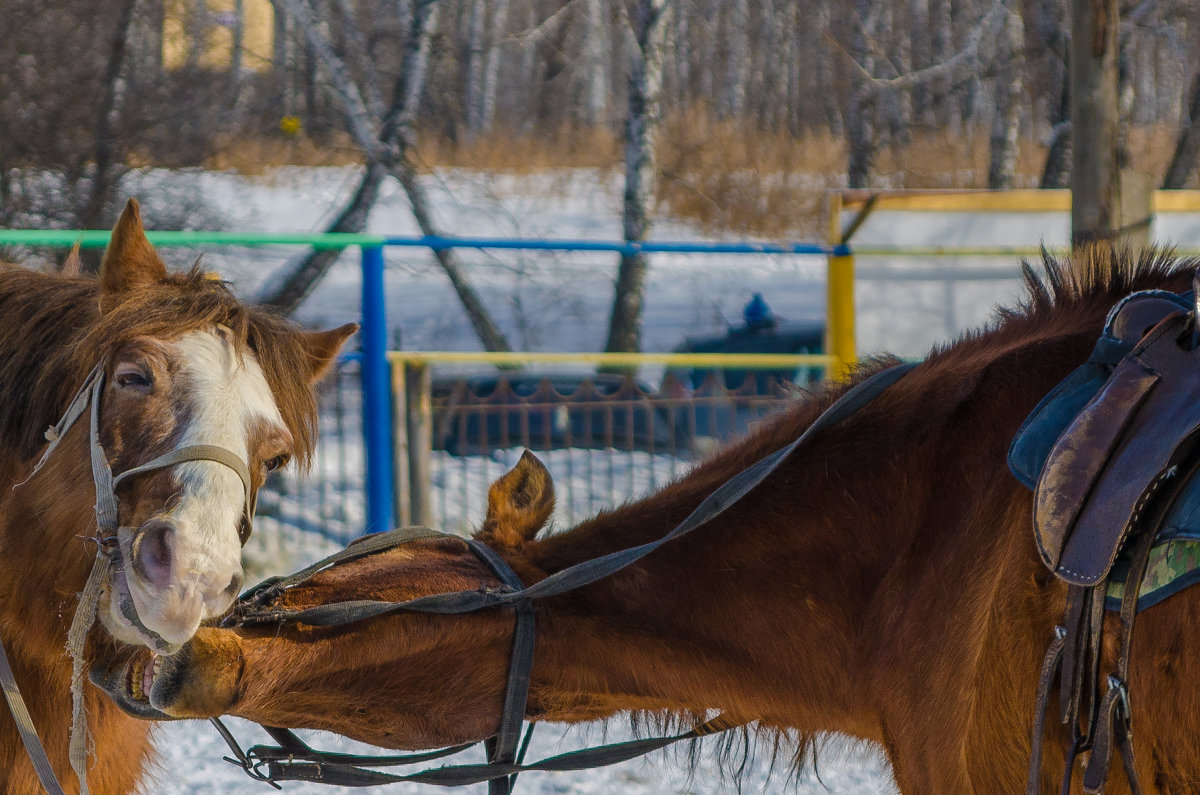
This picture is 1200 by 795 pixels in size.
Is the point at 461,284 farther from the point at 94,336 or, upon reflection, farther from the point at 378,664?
the point at 378,664

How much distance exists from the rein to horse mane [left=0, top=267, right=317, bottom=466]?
326mm

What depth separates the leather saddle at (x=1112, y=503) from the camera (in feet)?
5.24

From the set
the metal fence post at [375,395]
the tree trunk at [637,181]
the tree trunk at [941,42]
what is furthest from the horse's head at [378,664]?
the tree trunk at [941,42]

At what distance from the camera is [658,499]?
2.12 meters

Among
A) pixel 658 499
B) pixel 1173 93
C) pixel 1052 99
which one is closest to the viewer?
pixel 658 499

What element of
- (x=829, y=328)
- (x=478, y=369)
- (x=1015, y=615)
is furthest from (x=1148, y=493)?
(x=478, y=369)

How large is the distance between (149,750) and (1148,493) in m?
2.20

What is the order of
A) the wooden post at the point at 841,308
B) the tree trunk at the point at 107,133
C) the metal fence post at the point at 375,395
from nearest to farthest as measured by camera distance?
the metal fence post at the point at 375,395 < the wooden post at the point at 841,308 < the tree trunk at the point at 107,133

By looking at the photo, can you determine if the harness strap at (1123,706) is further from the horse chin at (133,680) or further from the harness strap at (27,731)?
the harness strap at (27,731)

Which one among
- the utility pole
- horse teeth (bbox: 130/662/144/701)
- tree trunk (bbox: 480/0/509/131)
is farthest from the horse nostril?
tree trunk (bbox: 480/0/509/131)

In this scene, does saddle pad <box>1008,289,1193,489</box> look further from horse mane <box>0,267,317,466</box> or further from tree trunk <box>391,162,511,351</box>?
tree trunk <box>391,162,511,351</box>

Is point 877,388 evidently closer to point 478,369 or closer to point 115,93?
point 478,369

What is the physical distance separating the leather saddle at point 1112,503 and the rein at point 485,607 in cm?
42

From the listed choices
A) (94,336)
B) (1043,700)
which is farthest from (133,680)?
(1043,700)
